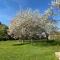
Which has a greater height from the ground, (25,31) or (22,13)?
(22,13)

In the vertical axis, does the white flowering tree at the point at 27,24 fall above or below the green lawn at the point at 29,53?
above

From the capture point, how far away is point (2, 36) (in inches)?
1796

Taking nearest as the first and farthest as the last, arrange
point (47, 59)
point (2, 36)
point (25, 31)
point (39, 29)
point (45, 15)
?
1. point (47, 59)
2. point (25, 31)
3. point (39, 29)
4. point (45, 15)
5. point (2, 36)

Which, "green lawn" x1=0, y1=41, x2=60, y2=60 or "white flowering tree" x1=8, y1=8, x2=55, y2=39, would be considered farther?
"white flowering tree" x1=8, y1=8, x2=55, y2=39

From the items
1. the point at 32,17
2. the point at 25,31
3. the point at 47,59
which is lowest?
the point at 47,59

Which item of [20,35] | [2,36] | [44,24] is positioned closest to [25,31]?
[20,35]

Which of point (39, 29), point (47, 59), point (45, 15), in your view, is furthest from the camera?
point (45, 15)

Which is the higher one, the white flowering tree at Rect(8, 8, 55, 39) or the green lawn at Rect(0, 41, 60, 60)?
the white flowering tree at Rect(8, 8, 55, 39)

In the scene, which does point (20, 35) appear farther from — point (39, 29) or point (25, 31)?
point (39, 29)

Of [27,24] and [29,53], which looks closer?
[29,53]

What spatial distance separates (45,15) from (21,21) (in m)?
6.12

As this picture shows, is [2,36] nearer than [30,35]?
No

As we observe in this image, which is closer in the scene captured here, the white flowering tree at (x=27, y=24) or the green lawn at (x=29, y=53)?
the green lawn at (x=29, y=53)

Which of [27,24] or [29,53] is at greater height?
[27,24]
